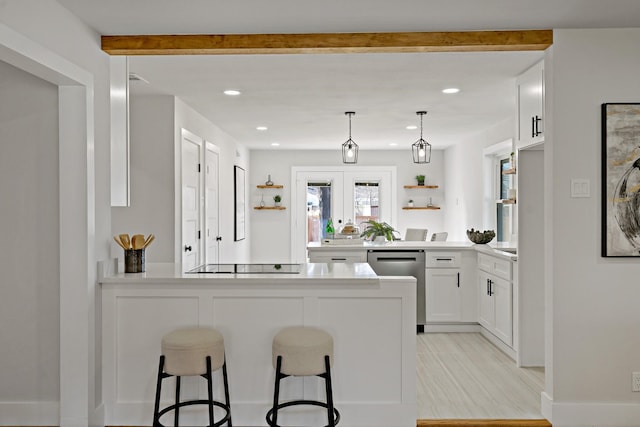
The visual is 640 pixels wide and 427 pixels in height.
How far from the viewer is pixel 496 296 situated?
4.74 m

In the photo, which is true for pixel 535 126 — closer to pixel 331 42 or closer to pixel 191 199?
pixel 331 42

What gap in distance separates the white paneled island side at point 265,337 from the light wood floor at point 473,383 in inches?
17.9

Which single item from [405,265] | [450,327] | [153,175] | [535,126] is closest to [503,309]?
[450,327]

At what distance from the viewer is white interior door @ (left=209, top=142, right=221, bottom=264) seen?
5.89 m

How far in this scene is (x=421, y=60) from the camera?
11.9ft

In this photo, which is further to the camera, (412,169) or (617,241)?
(412,169)

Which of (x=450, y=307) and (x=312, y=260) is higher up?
(x=312, y=260)

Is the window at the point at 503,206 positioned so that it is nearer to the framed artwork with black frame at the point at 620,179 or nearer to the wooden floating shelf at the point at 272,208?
the framed artwork with black frame at the point at 620,179

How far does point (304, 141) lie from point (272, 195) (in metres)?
1.64

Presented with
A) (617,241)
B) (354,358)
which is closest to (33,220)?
(354,358)

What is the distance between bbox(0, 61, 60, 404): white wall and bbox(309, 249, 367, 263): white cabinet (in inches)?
111

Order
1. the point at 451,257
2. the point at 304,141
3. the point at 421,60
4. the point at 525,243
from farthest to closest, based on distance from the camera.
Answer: the point at 304,141 < the point at 451,257 < the point at 525,243 < the point at 421,60

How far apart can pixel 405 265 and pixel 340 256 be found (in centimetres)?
68

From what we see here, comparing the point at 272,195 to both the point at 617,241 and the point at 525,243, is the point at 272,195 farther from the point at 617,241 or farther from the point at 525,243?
the point at 617,241
